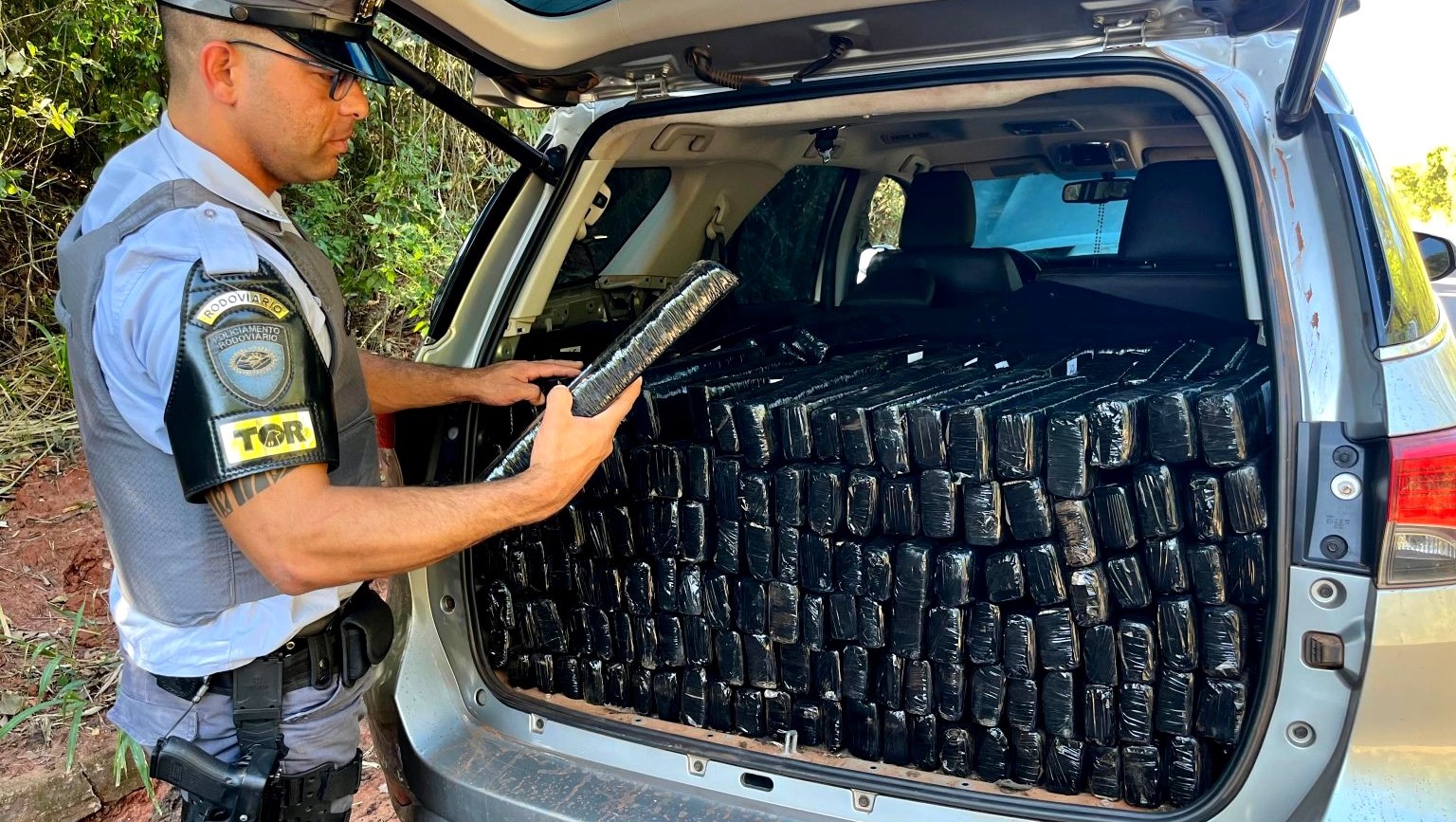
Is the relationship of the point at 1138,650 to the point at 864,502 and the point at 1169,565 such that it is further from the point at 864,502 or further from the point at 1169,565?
the point at 864,502

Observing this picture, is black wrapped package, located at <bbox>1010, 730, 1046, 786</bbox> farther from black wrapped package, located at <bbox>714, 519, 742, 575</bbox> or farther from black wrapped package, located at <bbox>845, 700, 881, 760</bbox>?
black wrapped package, located at <bbox>714, 519, 742, 575</bbox>

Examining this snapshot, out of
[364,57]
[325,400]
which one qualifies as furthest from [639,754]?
[364,57]

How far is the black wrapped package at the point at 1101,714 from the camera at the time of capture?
1696 mm

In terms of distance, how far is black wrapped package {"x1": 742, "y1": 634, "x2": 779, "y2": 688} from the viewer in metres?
1.98

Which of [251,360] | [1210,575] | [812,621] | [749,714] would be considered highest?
[251,360]

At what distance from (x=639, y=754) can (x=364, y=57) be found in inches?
52.5

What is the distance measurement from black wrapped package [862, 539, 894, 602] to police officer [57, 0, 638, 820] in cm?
53

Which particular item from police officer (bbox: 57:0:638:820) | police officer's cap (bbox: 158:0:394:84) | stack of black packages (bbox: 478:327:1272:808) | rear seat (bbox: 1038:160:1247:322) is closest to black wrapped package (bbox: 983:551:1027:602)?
stack of black packages (bbox: 478:327:1272:808)

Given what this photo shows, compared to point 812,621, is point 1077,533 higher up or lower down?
higher up

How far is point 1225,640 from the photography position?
5.21ft

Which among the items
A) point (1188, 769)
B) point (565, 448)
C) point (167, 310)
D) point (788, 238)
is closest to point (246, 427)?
point (167, 310)

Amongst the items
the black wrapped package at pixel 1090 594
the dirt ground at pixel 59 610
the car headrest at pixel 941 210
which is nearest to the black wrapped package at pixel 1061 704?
the black wrapped package at pixel 1090 594

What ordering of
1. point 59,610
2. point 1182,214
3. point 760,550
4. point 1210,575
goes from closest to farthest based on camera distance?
point 1210,575, point 760,550, point 1182,214, point 59,610

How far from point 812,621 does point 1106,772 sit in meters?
0.57
